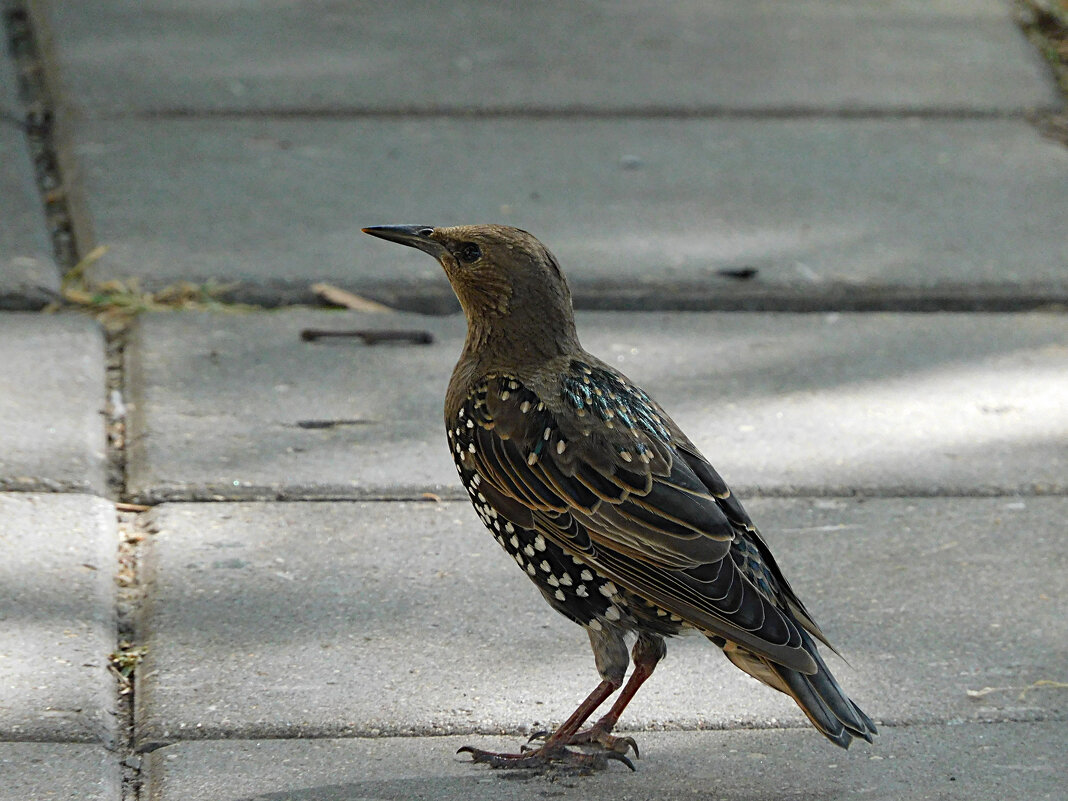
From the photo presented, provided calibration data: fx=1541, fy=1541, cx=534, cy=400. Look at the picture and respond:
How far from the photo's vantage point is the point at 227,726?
321cm

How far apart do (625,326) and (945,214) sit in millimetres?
1653

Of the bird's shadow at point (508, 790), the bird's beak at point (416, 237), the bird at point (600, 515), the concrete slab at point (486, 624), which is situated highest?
the bird's beak at point (416, 237)

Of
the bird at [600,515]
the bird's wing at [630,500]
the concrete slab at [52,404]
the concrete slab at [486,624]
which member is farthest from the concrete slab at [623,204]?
the bird's wing at [630,500]

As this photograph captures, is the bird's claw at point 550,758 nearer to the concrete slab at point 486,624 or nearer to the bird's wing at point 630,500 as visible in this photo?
the concrete slab at point 486,624

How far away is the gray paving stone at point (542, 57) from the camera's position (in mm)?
6953

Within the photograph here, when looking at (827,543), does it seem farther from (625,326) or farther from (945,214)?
(945,214)

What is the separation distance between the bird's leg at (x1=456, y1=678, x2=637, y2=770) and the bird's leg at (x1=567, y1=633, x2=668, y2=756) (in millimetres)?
19

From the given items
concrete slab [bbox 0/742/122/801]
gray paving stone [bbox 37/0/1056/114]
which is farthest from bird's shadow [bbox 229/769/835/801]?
gray paving stone [bbox 37/0/1056/114]

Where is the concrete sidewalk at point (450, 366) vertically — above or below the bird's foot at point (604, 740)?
above

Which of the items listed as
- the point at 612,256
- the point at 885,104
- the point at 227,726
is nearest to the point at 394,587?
the point at 227,726

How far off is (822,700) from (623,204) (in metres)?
3.44

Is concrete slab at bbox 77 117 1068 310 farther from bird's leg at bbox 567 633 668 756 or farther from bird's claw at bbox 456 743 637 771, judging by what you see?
bird's claw at bbox 456 743 637 771

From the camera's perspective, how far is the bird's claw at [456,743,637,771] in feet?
10.3

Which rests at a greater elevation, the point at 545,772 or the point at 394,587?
the point at 394,587
